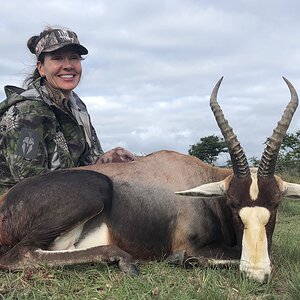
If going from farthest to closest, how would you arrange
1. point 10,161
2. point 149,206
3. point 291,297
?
point 10,161 < point 149,206 < point 291,297

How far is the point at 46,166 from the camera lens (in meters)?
5.76

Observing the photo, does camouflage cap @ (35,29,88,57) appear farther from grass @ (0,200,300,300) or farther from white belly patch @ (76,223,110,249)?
grass @ (0,200,300,300)

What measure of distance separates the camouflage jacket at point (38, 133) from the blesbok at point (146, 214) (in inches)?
31.8

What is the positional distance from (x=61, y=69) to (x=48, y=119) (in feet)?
2.42

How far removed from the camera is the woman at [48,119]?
5.61 m

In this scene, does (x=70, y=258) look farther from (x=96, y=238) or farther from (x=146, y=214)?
(x=146, y=214)

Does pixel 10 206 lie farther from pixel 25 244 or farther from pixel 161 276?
pixel 161 276

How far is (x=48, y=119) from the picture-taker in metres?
5.84

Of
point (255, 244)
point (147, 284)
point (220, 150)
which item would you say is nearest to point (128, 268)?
point (147, 284)

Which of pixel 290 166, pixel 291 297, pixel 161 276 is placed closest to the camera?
pixel 291 297

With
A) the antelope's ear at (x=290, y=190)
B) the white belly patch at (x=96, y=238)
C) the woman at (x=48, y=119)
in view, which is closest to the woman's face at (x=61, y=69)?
the woman at (x=48, y=119)

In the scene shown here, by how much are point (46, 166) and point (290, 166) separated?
15.2 m

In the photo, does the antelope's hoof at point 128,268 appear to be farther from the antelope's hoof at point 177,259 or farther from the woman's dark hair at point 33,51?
the woman's dark hair at point 33,51

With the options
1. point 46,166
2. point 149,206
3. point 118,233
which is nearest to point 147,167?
point 149,206
